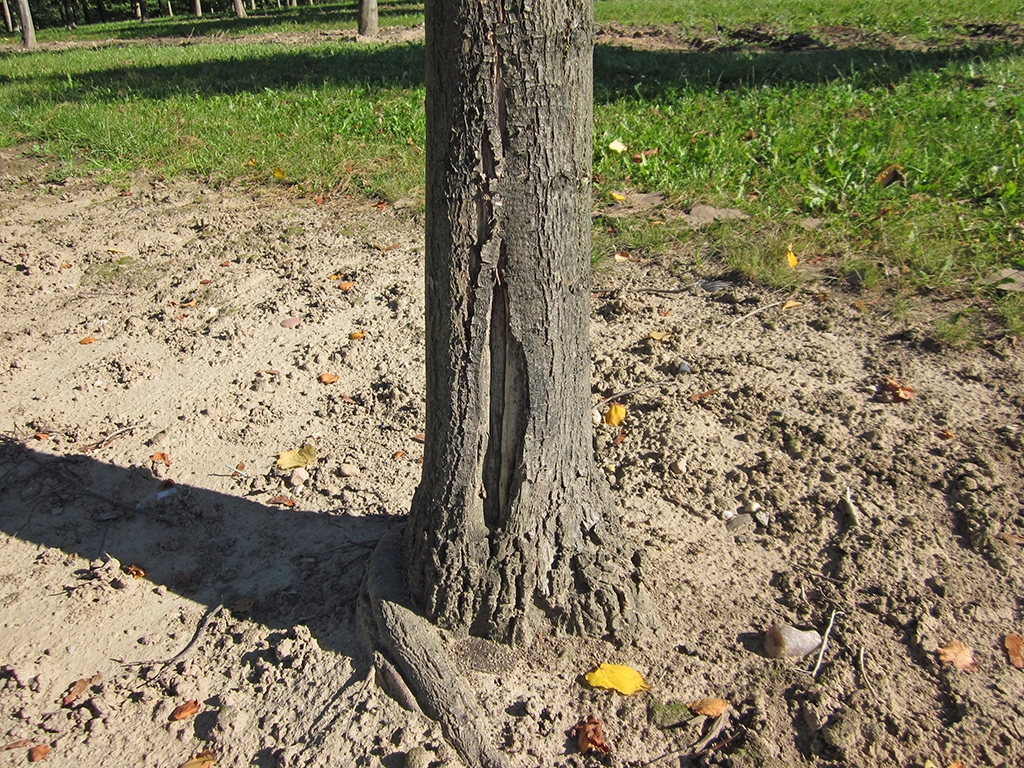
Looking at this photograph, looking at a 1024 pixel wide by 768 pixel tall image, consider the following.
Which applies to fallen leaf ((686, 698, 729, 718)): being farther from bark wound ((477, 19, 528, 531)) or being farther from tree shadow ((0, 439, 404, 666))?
tree shadow ((0, 439, 404, 666))

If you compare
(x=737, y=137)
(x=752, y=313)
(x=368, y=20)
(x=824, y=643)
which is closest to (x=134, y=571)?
(x=824, y=643)

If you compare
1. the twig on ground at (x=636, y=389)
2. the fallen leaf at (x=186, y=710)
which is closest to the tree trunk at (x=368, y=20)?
the twig on ground at (x=636, y=389)

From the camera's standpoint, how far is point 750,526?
284 cm

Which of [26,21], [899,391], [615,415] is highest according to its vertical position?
[26,21]

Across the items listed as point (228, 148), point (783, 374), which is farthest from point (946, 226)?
point (228, 148)

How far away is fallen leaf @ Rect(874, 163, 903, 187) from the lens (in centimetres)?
500

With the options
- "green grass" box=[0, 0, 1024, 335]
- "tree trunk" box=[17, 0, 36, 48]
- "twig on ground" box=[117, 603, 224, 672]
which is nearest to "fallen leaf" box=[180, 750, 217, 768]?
"twig on ground" box=[117, 603, 224, 672]

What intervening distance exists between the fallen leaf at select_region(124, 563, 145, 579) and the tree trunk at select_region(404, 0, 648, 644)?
0.98 metres

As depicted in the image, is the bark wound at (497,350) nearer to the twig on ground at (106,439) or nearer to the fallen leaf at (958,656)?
the fallen leaf at (958,656)

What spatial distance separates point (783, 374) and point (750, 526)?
0.92m

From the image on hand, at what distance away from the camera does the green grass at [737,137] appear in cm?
436

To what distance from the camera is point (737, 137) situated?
230 inches

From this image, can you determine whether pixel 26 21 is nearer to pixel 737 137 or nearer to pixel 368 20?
pixel 368 20

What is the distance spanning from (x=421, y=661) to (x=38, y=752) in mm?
1055
